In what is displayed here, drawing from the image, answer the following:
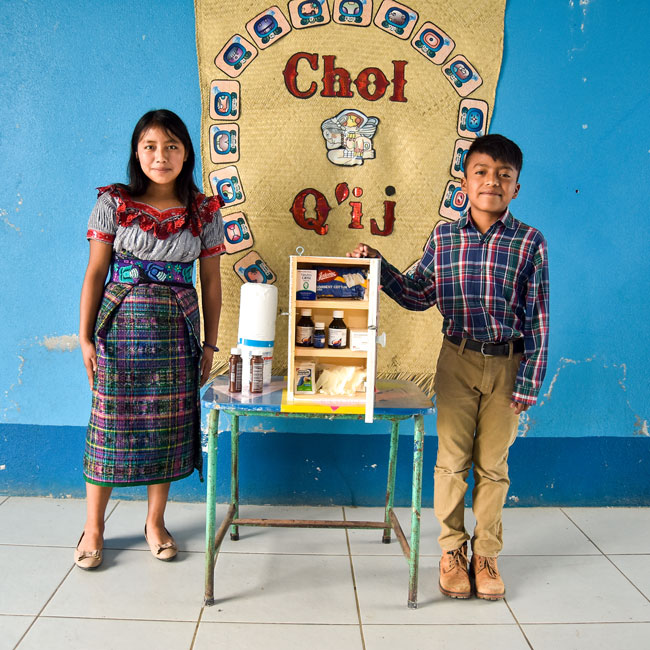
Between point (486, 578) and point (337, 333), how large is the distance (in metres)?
1.00

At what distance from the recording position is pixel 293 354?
77.4 inches

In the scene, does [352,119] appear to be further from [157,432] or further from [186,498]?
[186,498]

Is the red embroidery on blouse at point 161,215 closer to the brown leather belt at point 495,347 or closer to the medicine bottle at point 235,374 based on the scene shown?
the medicine bottle at point 235,374

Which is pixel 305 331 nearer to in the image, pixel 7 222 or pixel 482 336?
pixel 482 336

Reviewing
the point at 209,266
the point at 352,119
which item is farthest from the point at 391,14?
the point at 209,266

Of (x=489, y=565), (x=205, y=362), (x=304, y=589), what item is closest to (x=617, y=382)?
(x=489, y=565)

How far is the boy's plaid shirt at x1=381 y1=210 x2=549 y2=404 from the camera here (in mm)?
2037

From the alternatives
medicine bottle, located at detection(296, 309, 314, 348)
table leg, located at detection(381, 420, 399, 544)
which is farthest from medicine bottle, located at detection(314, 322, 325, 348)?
table leg, located at detection(381, 420, 399, 544)

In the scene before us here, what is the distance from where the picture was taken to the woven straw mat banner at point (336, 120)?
98.7 inches

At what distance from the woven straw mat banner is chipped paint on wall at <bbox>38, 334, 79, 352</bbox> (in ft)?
2.19

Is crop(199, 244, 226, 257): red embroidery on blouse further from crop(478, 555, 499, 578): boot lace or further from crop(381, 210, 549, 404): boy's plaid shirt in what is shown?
crop(478, 555, 499, 578): boot lace

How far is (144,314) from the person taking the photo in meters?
2.13

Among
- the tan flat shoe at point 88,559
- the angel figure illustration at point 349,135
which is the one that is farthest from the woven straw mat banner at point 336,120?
the tan flat shoe at point 88,559

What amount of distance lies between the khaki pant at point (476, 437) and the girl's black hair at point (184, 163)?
1095 mm
